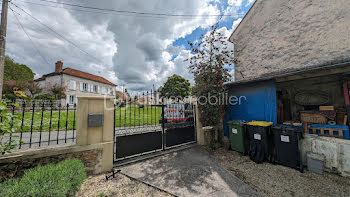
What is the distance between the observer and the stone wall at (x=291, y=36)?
17.1ft

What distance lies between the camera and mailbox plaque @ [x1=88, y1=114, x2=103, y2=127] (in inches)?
127

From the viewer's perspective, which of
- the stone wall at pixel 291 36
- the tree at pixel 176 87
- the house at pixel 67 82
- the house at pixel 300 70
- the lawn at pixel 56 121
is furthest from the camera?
the tree at pixel 176 87

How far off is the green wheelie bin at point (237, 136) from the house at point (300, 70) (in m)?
0.99

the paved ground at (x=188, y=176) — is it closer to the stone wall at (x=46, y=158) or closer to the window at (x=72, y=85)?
the stone wall at (x=46, y=158)

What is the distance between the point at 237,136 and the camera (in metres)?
4.83

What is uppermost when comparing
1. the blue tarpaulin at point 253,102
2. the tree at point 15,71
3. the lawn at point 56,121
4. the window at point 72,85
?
the tree at point 15,71

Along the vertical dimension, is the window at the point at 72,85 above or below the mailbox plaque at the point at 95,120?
above

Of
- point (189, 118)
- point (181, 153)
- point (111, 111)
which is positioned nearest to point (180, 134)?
point (181, 153)

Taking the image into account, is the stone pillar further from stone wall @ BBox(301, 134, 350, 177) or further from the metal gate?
stone wall @ BBox(301, 134, 350, 177)

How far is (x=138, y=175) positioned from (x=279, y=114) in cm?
668

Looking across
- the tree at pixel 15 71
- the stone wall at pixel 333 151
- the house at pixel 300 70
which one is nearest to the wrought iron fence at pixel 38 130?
the house at pixel 300 70

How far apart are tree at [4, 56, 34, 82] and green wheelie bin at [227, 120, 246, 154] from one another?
3089 cm

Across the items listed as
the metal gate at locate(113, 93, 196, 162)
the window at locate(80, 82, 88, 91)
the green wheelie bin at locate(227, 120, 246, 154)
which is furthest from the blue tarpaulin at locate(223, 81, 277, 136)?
the window at locate(80, 82, 88, 91)

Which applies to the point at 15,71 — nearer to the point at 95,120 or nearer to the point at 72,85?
the point at 72,85
